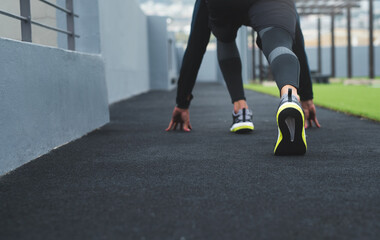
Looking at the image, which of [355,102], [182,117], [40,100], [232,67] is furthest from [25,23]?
[355,102]

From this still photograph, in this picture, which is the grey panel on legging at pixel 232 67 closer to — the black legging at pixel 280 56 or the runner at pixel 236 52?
the runner at pixel 236 52

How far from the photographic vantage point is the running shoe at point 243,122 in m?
2.95

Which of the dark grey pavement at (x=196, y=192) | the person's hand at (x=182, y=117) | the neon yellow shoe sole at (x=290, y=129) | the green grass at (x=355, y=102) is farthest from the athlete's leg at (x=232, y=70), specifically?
the green grass at (x=355, y=102)

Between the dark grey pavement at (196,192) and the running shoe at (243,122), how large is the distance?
366mm

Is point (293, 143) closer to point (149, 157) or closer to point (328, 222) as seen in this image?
point (149, 157)

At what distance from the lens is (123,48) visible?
30.1 feet

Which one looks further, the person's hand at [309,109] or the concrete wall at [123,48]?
the concrete wall at [123,48]

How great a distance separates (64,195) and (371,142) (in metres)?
1.72

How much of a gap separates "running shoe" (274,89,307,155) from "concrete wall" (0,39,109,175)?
1125mm

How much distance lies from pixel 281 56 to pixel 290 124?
339 millimetres

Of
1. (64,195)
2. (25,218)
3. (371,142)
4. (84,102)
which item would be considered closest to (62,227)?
(25,218)

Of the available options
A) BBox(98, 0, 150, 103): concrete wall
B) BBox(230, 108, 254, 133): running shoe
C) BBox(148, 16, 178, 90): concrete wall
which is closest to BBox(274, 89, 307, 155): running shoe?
BBox(230, 108, 254, 133): running shoe

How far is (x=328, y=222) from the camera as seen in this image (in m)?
1.14

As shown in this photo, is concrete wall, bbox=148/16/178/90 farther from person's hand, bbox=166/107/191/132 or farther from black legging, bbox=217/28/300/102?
black legging, bbox=217/28/300/102
